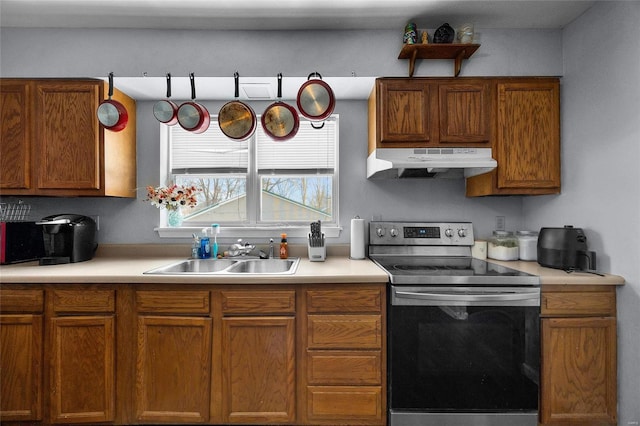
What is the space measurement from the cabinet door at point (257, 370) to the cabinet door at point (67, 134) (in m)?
1.42

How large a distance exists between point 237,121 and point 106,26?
1.05 meters

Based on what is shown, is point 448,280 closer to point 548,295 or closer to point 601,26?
point 548,295

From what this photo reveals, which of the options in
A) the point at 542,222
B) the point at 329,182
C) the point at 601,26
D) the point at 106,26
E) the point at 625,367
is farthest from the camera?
the point at 329,182

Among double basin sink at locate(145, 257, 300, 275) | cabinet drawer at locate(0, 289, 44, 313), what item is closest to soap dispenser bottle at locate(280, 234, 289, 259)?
double basin sink at locate(145, 257, 300, 275)

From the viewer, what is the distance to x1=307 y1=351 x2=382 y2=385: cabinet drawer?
1.80 meters

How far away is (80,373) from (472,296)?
7.18 ft

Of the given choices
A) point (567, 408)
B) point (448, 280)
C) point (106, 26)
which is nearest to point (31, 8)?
point (106, 26)

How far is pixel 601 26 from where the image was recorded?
187 cm

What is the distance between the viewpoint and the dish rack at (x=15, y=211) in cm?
242

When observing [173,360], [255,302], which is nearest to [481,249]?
[255,302]

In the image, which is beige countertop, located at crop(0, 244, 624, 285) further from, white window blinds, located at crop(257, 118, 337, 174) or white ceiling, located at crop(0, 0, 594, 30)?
white ceiling, located at crop(0, 0, 594, 30)

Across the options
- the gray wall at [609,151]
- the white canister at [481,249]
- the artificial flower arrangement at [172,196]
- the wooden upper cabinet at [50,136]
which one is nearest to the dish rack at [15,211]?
the wooden upper cabinet at [50,136]

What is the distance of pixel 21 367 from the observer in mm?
1793

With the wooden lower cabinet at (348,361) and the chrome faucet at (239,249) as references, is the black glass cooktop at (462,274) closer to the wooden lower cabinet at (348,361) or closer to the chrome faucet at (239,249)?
the wooden lower cabinet at (348,361)
